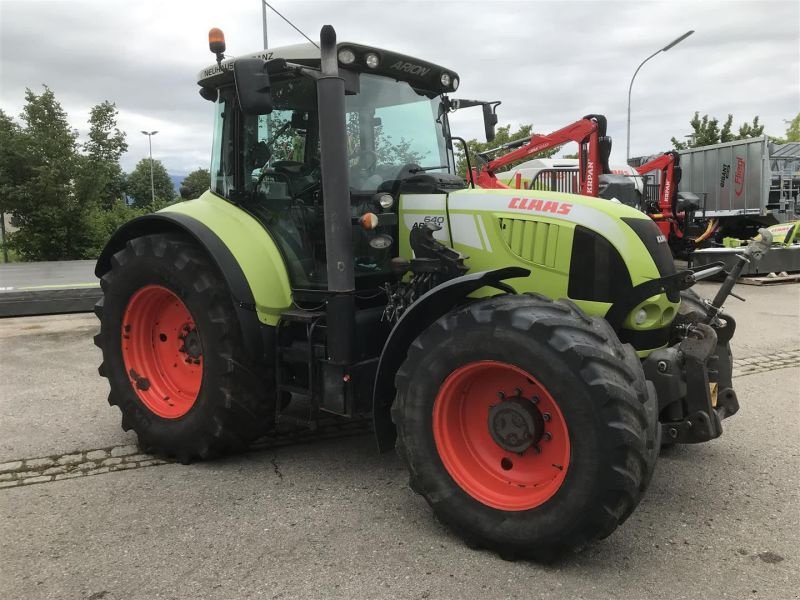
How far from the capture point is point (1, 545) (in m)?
3.07

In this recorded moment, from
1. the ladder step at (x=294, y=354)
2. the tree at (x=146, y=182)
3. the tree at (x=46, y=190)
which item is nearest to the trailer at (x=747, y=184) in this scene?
the ladder step at (x=294, y=354)

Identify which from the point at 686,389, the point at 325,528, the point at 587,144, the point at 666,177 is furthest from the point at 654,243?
the point at 666,177

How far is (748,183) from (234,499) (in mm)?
16937

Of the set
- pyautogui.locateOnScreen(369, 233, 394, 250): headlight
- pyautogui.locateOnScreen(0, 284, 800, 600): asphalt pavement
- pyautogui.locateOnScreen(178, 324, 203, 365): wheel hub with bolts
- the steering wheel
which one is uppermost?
the steering wheel

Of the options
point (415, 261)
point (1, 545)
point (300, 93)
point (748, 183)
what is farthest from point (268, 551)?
point (748, 183)

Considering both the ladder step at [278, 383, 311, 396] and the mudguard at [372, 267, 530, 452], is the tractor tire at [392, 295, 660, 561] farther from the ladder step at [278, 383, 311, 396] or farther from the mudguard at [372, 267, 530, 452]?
the ladder step at [278, 383, 311, 396]

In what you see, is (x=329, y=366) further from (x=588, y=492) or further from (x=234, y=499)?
(x=588, y=492)

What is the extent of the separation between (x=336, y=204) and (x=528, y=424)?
147 centimetres

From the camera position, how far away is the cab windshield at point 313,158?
3.71m

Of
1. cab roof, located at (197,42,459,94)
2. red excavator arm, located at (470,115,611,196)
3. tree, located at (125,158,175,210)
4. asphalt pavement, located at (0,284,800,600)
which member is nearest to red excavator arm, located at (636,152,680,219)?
red excavator arm, located at (470,115,611,196)

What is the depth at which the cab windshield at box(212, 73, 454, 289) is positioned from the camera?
3709mm

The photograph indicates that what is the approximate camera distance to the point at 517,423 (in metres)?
2.89

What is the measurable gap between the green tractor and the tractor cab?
0.01 m

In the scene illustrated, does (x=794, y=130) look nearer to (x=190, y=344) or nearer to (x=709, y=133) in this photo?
(x=709, y=133)
